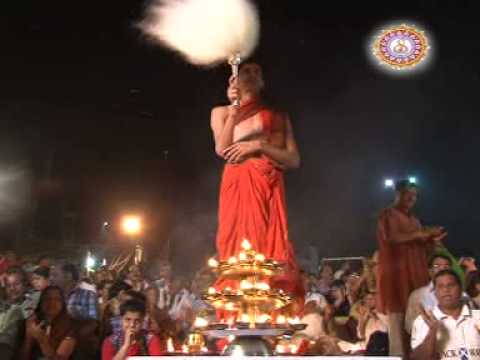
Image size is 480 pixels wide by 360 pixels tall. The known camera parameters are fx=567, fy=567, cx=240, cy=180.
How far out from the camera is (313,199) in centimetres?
1498

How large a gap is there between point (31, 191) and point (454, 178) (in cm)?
1085

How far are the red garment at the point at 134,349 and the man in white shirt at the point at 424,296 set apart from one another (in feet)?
8.42

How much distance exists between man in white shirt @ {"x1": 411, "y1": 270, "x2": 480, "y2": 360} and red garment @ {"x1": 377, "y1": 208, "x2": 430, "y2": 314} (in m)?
2.06

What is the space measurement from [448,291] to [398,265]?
234 centimetres

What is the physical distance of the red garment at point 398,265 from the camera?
660 centimetres

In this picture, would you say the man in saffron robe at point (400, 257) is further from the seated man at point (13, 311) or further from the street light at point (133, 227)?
the street light at point (133, 227)

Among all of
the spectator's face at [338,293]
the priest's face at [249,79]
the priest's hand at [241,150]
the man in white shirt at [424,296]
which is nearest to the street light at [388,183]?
the spectator's face at [338,293]

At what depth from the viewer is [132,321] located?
5070mm

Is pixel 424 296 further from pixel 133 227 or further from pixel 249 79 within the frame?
pixel 133 227

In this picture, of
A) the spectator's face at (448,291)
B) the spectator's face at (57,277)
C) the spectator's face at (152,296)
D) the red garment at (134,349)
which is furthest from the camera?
the spectator's face at (152,296)

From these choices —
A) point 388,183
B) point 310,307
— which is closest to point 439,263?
point 310,307

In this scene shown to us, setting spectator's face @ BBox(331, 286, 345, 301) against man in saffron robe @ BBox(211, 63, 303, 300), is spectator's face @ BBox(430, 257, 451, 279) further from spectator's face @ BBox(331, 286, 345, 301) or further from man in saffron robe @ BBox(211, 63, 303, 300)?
spectator's face @ BBox(331, 286, 345, 301)

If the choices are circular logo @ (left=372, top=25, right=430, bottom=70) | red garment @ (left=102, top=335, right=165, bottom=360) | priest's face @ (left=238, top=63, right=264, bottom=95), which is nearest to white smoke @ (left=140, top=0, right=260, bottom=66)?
priest's face @ (left=238, top=63, right=264, bottom=95)

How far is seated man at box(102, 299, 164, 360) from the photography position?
5051 millimetres
